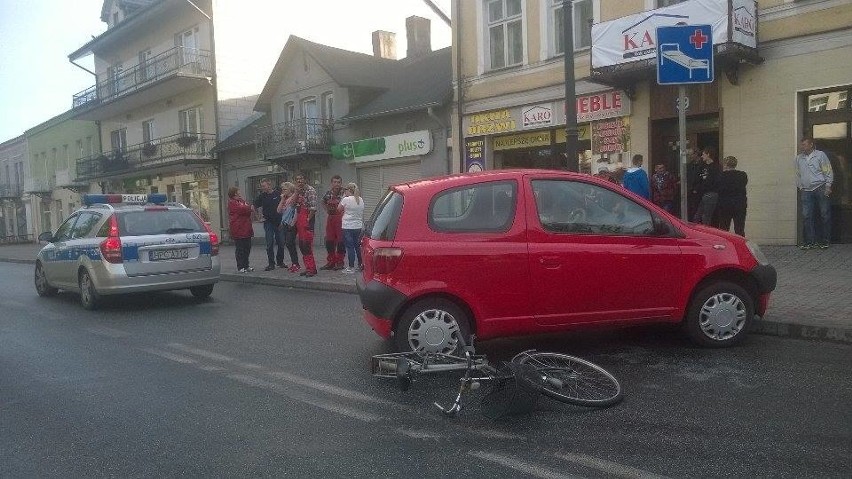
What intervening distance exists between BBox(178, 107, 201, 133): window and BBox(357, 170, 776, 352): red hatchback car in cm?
2616

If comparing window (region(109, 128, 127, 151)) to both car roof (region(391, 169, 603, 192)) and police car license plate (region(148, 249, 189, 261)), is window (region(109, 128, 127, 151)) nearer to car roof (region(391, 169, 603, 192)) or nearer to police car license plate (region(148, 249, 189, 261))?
police car license plate (region(148, 249, 189, 261))

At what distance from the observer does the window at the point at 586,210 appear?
5863 millimetres

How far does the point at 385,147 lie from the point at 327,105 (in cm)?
431

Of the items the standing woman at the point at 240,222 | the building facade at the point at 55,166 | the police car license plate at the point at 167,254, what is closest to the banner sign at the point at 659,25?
the standing woman at the point at 240,222

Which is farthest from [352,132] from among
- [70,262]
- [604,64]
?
[70,262]

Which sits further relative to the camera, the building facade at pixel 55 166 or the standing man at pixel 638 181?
the building facade at pixel 55 166

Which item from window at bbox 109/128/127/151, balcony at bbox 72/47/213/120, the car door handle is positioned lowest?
the car door handle

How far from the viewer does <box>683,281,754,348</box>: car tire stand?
6086 mm

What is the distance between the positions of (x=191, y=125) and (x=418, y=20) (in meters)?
11.0

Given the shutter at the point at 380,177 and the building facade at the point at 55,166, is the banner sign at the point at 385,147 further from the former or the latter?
the building facade at the point at 55,166

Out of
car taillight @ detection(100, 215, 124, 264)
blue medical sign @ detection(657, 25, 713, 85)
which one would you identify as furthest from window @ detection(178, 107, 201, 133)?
blue medical sign @ detection(657, 25, 713, 85)

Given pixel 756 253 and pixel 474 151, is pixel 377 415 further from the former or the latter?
pixel 474 151

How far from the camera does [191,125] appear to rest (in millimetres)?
30516

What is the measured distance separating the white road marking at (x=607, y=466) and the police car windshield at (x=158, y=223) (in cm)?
805
